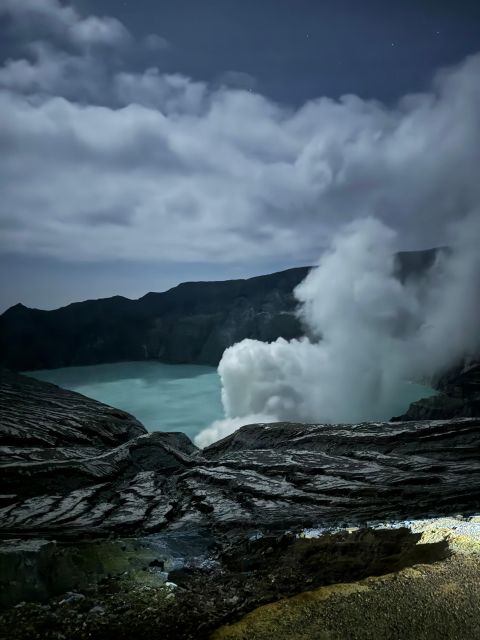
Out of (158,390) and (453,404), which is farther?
(158,390)

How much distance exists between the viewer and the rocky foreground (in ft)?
13.0

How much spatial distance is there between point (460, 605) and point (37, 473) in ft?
33.5

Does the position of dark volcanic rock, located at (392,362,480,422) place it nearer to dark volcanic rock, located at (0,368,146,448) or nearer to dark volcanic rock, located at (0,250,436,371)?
dark volcanic rock, located at (0,368,146,448)

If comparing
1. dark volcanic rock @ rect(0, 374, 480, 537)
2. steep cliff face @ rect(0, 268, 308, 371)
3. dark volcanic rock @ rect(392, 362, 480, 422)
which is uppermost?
steep cliff face @ rect(0, 268, 308, 371)

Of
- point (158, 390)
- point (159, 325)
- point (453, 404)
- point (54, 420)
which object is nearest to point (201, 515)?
point (54, 420)

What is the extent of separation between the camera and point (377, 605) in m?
3.61

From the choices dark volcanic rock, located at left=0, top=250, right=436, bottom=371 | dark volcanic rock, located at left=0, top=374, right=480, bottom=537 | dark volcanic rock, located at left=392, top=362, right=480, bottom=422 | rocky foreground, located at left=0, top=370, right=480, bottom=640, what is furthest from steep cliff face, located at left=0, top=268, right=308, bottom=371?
dark volcanic rock, located at left=0, top=374, right=480, bottom=537

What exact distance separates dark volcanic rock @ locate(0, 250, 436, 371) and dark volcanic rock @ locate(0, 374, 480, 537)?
48.8m

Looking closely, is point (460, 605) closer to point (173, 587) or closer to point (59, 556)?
point (173, 587)

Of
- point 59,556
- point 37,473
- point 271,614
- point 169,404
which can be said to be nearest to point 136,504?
point 37,473

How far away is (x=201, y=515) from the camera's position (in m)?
7.79

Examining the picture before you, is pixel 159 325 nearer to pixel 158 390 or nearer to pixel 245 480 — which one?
pixel 158 390

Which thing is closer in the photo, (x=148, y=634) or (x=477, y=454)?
(x=148, y=634)

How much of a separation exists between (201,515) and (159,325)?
64.9 metres
